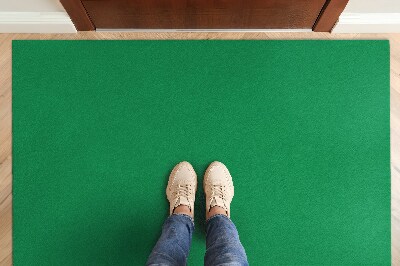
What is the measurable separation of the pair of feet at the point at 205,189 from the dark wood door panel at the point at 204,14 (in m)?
0.61

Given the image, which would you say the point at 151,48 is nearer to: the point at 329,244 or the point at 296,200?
the point at 296,200

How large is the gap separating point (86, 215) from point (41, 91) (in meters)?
0.59

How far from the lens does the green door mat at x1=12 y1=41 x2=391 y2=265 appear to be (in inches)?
67.7

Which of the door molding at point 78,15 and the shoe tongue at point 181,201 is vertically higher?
the door molding at point 78,15

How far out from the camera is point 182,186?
168cm

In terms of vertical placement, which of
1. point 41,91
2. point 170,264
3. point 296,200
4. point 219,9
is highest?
point 219,9

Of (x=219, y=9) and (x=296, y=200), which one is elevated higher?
(x=219, y=9)

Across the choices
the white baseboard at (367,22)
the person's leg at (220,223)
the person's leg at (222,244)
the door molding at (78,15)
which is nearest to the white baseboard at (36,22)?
the door molding at (78,15)

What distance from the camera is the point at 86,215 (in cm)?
173

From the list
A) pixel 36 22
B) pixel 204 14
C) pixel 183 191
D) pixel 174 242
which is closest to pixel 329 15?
pixel 204 14

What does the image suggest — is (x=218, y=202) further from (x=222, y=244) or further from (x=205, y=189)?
(x=222, y=244)

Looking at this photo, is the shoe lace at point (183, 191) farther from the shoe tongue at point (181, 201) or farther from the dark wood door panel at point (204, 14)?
the dark wood door panel at point (204, 14)

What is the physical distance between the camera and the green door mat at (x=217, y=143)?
5.65 ft

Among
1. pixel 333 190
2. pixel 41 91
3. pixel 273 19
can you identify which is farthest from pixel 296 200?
pixel 41 91
